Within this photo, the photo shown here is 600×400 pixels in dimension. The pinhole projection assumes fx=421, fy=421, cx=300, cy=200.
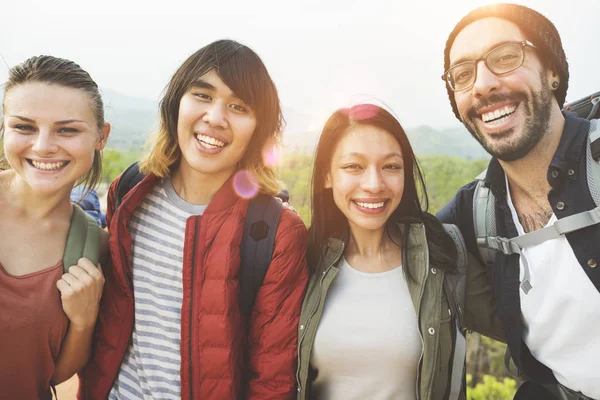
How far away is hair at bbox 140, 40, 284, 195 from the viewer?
6.65ft

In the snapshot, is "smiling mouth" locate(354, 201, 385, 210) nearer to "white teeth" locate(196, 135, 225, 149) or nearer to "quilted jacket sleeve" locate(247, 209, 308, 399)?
"quilted jacket sleeve" locate(247, 209, 308, 399)

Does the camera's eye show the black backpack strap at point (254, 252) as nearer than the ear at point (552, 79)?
Yes

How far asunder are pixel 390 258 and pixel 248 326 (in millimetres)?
809

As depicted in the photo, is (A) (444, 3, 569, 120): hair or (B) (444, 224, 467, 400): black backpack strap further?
(A) (444, 3, 569, 120): hair

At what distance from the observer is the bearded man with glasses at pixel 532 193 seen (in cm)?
188

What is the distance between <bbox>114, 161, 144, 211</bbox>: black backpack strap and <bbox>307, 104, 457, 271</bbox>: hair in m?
0.95

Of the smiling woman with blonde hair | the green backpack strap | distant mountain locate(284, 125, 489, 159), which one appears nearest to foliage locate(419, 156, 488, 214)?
distant mountain locate(284, 125, 489, 159)

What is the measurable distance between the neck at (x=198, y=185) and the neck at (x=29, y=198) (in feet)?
1.80

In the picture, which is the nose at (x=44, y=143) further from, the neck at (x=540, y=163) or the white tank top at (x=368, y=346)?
the neck at (x=540, y=163)

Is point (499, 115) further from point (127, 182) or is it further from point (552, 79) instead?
point (127, 182)

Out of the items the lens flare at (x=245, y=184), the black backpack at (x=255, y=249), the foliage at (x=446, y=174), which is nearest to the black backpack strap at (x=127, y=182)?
the lens flare at (x=245, y=184)

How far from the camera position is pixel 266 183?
7.14 feet

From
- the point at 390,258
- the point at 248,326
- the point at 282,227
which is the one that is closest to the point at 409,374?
the point at 390,258

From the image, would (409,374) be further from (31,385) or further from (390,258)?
(31,385)
